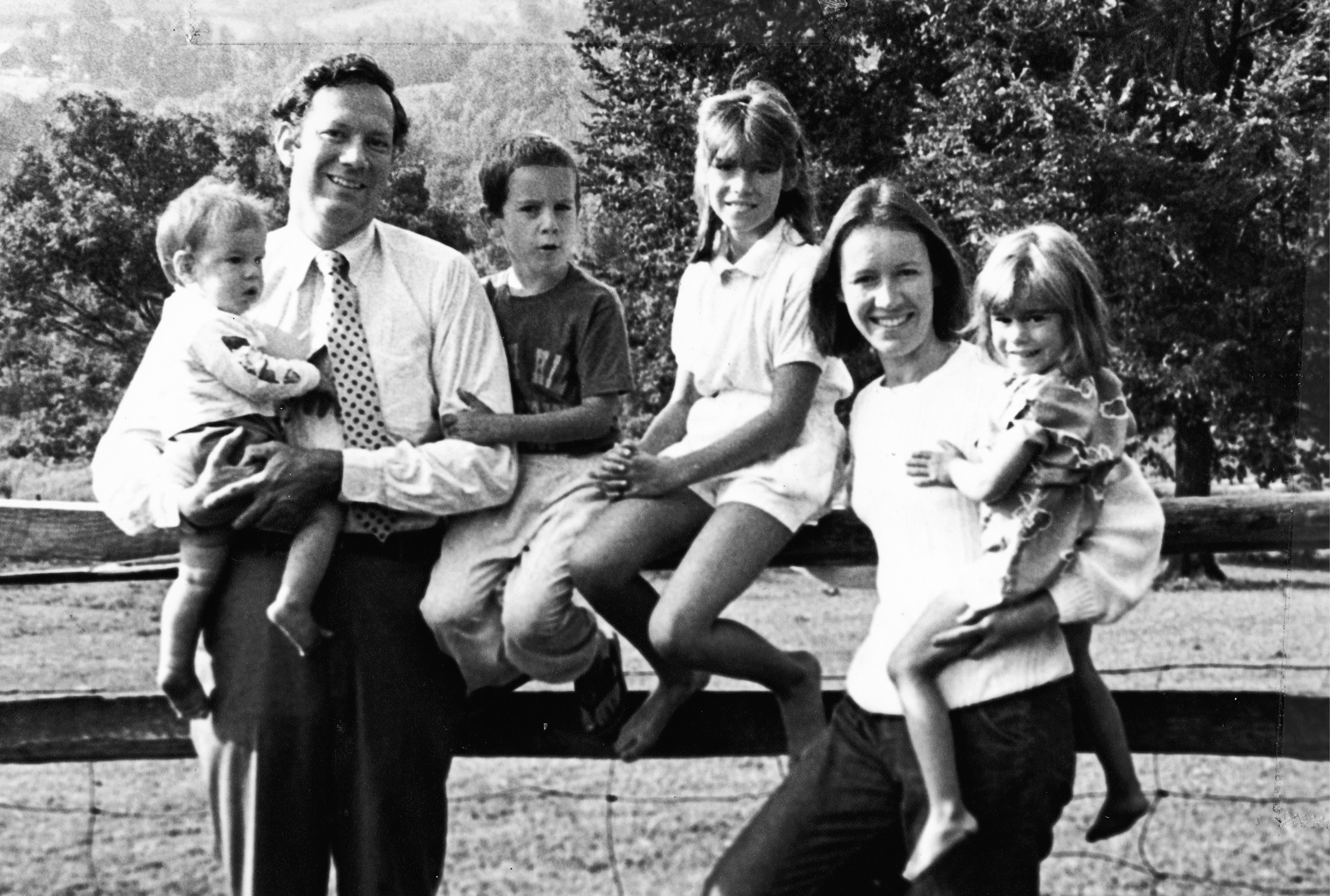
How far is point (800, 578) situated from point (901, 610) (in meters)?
7.74

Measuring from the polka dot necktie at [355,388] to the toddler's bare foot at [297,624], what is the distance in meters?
0.22

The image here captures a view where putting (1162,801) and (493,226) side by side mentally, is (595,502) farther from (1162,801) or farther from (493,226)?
(1162,801)

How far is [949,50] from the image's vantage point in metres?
14.3

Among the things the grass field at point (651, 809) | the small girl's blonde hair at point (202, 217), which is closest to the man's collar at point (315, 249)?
the small girl's blonde hair at point (202, 217)

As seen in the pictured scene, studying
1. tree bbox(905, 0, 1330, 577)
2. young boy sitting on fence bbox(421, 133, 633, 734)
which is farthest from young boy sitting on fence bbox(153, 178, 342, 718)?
tree bbox(905, 0, 1330, 577)

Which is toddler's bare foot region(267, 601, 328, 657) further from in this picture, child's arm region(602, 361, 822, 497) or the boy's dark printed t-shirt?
child's arm region(602, 361, 822, 497)

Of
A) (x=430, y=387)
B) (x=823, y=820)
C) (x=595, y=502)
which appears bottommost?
(x=823, y=820)

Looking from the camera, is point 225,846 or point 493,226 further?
point 493,226

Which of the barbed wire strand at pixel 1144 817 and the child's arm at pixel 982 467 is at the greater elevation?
the child's arm at pixel 982 467

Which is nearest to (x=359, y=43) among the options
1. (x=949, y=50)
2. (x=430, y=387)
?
(x=430, y=387)

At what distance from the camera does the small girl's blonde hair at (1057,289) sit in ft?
10.0

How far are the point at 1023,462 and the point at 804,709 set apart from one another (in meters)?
0.83

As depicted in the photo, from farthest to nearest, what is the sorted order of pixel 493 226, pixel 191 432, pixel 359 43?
pixel 359 43
pixel 493 226
pixel 191 432

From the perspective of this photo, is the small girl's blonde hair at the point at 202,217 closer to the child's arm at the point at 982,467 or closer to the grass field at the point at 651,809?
the child's arm at the point at 982,467
